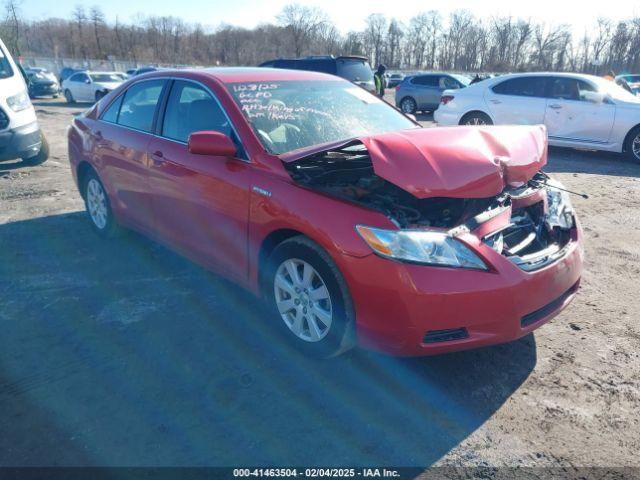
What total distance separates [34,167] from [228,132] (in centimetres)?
679

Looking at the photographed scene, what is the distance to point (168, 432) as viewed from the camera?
2.38m

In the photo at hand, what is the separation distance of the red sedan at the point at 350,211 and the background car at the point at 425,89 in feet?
50.9

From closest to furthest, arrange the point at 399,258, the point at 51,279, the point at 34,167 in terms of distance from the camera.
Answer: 1. the point at 399,258
2. the point at 51,279
3. the point at 34,167

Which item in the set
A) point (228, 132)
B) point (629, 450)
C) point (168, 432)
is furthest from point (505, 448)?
point (228, 132)

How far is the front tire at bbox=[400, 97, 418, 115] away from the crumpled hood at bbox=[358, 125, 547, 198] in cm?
1666

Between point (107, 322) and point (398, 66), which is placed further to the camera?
point (398, 66)

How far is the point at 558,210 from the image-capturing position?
127 inches

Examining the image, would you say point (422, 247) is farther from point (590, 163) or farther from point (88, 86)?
point (88, 86)

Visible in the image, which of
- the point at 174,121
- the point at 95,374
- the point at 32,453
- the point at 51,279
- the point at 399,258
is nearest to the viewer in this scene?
the point at 32,453

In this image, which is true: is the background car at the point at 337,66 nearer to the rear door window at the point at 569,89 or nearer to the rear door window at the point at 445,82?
the rear door window at the point at 569,89

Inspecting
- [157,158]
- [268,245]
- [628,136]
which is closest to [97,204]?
[157,158]

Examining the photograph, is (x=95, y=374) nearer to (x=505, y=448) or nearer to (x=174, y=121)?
(x=174, y=121)

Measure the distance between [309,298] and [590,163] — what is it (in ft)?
26.9

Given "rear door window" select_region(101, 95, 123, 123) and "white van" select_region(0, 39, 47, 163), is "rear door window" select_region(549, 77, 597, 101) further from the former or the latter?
"white van" select_region(0, 39, 47, 163)
